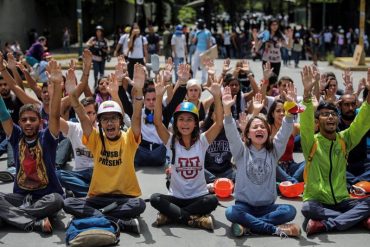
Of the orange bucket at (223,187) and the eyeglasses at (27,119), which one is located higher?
the eyeglasses at (27,119)

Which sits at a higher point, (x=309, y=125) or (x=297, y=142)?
(x=309, y=125)

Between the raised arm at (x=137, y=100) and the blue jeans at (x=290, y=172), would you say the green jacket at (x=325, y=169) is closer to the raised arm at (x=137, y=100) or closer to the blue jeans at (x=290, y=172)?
the blue jeans at (x=290, y=172)

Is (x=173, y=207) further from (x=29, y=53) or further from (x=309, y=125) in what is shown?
(x=29, y=53)

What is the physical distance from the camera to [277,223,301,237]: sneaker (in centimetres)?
537

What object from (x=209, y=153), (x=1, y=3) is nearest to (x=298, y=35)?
(x=1, y=3)

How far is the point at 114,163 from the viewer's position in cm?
566

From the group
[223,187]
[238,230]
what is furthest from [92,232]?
[223,187]

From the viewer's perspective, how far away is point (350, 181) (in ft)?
22.2

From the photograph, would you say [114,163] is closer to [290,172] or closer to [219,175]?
[219,175]

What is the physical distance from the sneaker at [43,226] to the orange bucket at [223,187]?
7.00 feet

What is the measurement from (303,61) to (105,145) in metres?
22.5

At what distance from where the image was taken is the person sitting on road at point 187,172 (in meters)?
Result: 5.68

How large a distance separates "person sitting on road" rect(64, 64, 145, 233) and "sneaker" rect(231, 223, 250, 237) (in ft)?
3.14

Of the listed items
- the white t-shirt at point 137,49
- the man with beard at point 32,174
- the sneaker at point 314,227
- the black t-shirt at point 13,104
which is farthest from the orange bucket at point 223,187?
the white t-shirt at point 137,49
